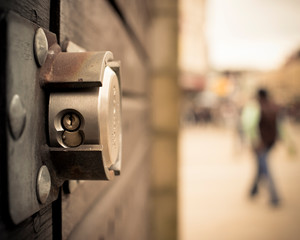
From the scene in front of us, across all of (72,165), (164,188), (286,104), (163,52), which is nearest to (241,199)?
(164,188)

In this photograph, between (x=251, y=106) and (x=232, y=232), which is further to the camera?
(x=251, y=106)

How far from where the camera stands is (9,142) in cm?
23

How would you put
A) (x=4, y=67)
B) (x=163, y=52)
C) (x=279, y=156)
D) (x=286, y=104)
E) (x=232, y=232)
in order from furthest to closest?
(x=286, y=104), (x=279, y=156), (x=232, y=232), (x=163, y=52), (x=4, y=67)

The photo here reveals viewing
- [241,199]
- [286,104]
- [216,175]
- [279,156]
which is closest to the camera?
[241,199]

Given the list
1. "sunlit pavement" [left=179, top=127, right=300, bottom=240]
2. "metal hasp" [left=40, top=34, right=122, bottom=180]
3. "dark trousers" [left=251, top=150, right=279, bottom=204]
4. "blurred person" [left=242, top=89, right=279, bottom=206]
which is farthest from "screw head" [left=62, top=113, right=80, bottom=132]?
"dark trousers" [left=251, top=150, right=279, bottom=204]

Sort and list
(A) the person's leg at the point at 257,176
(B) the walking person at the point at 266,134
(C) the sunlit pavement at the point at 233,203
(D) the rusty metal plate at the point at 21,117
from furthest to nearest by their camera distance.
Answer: (A) the person's leg at the point at 257,176 < (B) the walking person at the point at 266,134 < (C) the sunlit pavement at the point at 233,203 < (D) the rusty metal plate at the point at 21,117

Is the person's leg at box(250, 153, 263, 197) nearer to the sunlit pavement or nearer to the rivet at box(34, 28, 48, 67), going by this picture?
the sunlit pavement

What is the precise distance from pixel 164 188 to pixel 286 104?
937 inches

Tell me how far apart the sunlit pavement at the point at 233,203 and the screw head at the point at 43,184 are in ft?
6.49

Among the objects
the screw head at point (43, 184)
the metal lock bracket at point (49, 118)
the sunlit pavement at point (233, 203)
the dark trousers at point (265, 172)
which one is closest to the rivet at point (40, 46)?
the metal lock bracket at point (49, 118)

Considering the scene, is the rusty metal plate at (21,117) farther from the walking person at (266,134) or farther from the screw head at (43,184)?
the walking person at (266,134)

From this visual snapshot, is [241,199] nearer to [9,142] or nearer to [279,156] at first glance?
[279,156]

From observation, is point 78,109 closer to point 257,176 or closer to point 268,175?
point 268,175

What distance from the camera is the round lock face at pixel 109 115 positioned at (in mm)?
293
